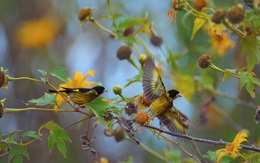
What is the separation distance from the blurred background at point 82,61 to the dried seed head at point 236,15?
103cm

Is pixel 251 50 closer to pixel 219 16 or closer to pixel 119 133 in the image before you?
pixel 219 16

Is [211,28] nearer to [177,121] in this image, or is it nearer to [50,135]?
[177,121]

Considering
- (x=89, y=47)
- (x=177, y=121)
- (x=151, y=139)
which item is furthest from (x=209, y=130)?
(x=177, y=121)

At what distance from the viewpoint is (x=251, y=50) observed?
1103mm

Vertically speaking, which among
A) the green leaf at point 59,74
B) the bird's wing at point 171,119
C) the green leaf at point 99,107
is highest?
the green leaf at point 59,74

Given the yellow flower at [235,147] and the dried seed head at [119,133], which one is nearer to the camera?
the yellow flower at [235,147]

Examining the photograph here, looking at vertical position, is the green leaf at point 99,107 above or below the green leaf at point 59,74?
below

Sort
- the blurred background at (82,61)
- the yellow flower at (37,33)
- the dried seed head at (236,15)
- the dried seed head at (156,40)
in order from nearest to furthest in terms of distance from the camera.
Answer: the dried seed head at (236,15), the dried seed head at (156,40), the blurred background at (82,61), the yellow flower at (37,33)

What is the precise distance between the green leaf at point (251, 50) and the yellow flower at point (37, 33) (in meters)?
2.13

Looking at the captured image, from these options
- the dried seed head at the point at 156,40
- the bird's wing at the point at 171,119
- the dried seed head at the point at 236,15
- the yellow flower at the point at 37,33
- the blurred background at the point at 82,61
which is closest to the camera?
the dried seed head at the point at 236,15

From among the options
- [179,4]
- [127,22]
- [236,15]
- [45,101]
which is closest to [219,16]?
[236,15]

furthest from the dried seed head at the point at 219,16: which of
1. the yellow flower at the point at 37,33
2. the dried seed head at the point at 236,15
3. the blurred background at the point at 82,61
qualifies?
the yellow flower at the point at 37,33

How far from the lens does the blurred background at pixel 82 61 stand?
8.20 ft

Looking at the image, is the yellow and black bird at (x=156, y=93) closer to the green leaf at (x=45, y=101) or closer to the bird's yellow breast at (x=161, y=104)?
the bird's yellow breast at (x=161, y=104)
